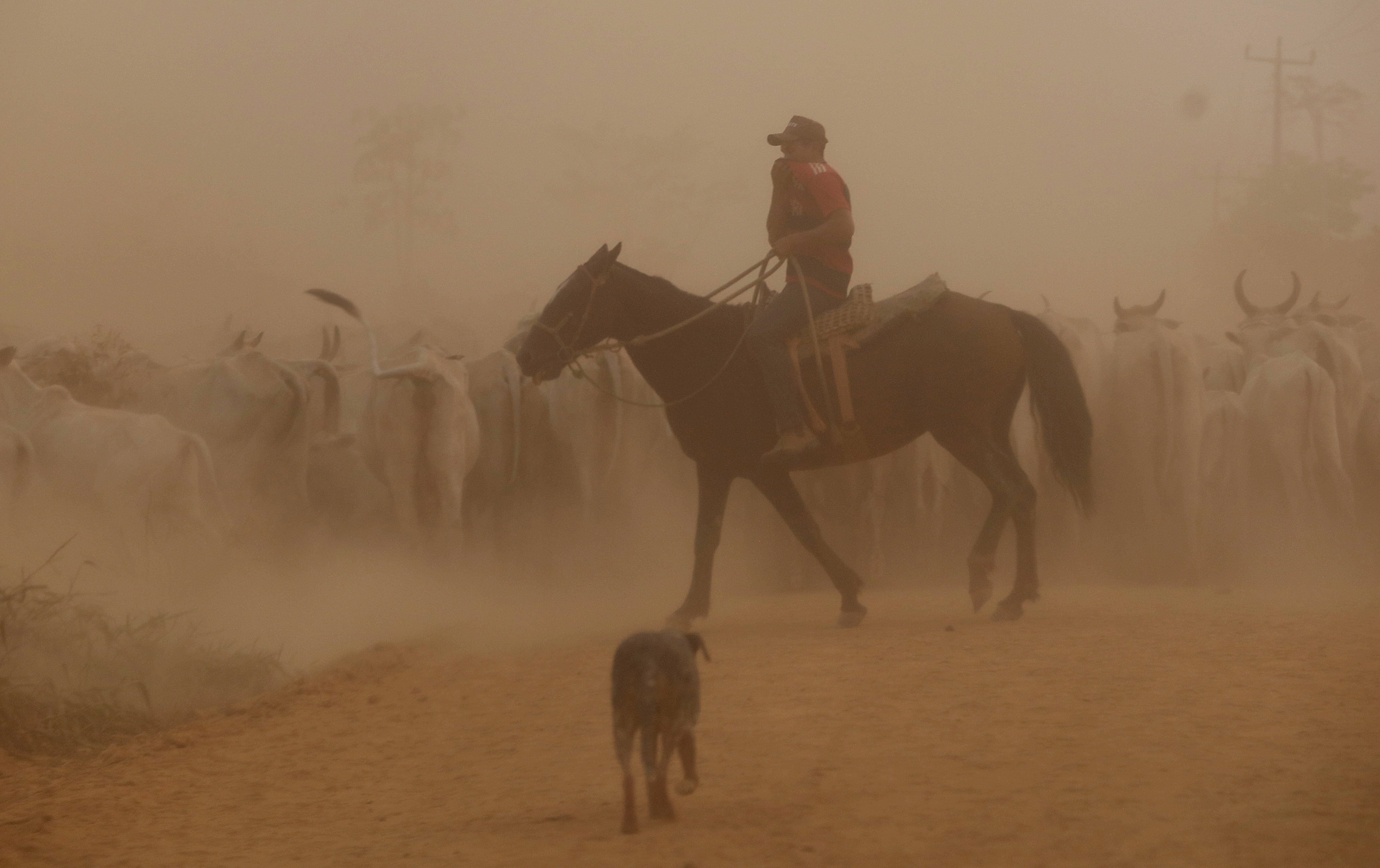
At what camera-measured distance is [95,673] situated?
6.06m

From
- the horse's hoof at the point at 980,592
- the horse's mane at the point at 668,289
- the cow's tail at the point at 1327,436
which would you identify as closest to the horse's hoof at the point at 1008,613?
the horse's hoof at the point at 980,592

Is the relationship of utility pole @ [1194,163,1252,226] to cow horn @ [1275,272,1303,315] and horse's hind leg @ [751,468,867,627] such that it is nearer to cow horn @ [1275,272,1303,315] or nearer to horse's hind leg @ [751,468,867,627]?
cow horn @ [1275,272,1303,315]

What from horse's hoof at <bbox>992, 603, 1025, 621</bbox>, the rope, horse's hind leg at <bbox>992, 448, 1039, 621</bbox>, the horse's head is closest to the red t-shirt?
the rope

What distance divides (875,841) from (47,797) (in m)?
2.94

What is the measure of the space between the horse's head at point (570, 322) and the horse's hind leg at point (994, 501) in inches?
89.1

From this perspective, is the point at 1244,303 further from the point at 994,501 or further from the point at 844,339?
the point at 844,339

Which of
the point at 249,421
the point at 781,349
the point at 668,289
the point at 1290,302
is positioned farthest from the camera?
the point at 1290,302

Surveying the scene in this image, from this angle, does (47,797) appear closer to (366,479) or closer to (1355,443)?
(366,479)

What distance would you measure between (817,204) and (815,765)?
13.8ft

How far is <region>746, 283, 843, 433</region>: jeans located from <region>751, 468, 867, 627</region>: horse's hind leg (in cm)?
36

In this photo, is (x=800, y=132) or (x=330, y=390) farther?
(x=330, y=390)

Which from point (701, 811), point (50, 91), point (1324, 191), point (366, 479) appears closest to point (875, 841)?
point (701, 811)

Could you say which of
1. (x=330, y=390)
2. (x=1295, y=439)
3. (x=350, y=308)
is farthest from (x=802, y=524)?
(x=1295, y=439)

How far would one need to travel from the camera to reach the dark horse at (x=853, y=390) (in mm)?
7621
